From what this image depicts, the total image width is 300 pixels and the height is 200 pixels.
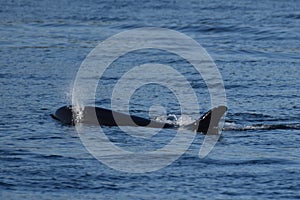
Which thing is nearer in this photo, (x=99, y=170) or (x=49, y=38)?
(x=99, y=170)

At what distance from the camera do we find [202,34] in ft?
83.8

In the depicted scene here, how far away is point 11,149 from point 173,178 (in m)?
2.65

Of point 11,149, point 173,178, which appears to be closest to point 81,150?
point 11,149

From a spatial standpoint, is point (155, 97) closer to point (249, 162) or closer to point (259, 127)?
point (259, 127)

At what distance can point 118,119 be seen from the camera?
15984 millimetres

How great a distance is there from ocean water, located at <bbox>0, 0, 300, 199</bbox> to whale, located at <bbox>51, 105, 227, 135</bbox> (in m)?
0.27

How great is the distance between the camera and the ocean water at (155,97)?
12445 millimetres

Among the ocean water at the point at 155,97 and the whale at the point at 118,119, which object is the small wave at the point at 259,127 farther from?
the whale at the point at 118,119

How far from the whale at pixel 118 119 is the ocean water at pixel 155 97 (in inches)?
10.5

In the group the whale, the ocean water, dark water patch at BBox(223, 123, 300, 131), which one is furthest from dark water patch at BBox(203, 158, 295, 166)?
dark water patch at BBox(223, 123, 300, 131)

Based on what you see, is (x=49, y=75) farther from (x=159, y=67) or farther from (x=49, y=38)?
(x=49, y=38)

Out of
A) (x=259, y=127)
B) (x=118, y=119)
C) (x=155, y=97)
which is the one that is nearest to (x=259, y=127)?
(x=259, y=127)

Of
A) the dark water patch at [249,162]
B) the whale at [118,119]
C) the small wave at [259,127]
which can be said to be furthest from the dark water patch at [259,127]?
the dark water patch at [249,162]

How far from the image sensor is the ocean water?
12445 millimetres
